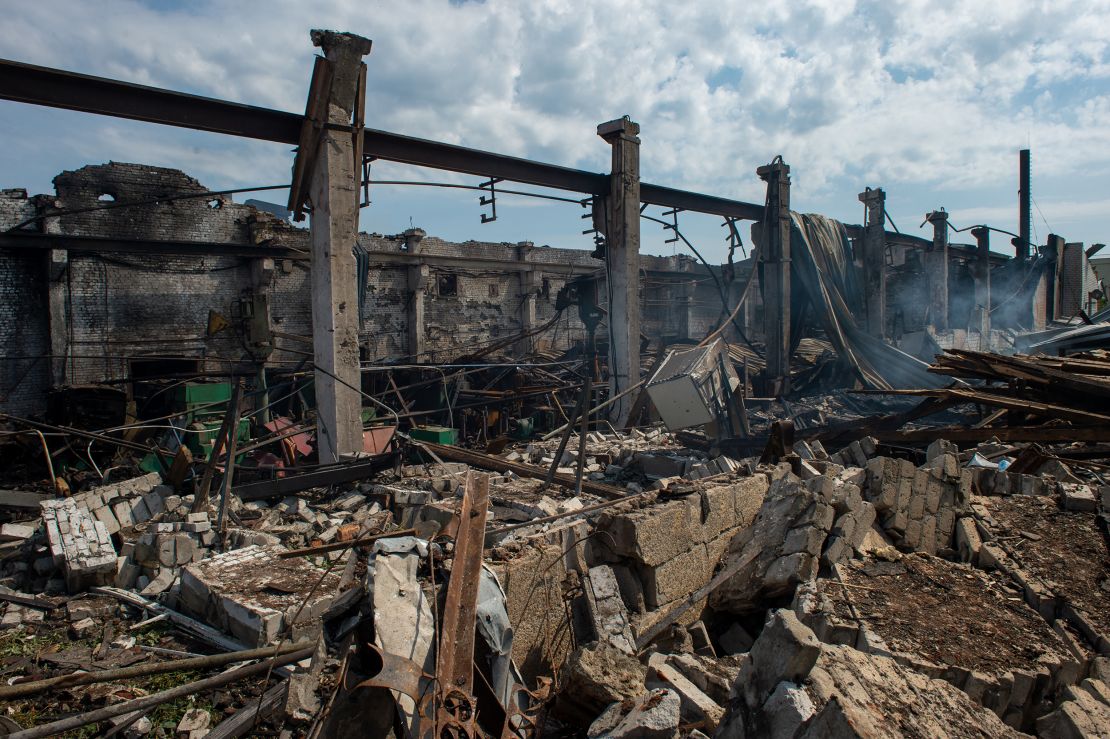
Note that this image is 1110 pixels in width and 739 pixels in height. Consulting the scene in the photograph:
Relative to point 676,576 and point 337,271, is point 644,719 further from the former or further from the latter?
point 337,271

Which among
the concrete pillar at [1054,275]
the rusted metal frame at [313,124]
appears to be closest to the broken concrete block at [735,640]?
the rusted metal frame at [313,124]

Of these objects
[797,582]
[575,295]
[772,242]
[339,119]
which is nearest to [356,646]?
[797,582]

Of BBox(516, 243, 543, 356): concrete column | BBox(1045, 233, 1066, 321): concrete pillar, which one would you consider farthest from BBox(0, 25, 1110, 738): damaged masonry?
BBox(1045, 233, 1066, 321): concrete pillar

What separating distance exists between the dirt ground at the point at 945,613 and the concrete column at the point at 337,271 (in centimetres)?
603

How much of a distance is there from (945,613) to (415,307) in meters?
17.6

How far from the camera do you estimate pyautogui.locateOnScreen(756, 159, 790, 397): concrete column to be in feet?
47.8

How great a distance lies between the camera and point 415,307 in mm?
20125

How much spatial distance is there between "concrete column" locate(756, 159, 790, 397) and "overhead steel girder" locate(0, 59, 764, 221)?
533cm

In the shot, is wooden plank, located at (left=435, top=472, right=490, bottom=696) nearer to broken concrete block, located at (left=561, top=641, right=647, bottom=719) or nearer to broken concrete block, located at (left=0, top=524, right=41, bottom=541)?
broken concrete block, located at (left=561, top=641, right=647, bottom=719)

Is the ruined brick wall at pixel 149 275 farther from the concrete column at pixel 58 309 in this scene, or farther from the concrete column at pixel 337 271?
the concrete column at pixel 337 271

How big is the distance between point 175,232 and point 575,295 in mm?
9957

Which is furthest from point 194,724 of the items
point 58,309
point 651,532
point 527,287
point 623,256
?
point 527,287

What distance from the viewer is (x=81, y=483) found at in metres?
9.30

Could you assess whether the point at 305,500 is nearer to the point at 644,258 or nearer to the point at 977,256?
the point at 644,258
